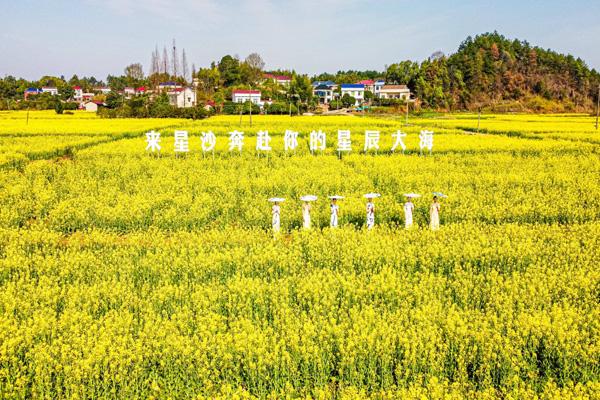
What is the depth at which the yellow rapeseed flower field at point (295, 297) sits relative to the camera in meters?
5.40

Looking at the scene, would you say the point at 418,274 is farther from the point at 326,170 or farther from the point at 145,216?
the point at 326,170

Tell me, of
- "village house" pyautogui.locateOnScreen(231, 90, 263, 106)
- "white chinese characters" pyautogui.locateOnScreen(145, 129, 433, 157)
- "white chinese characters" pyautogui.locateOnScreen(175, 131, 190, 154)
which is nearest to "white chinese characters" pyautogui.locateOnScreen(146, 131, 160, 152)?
"white chinese characters" pyautogui.locateOnScreen(145, 129, 433, 157)

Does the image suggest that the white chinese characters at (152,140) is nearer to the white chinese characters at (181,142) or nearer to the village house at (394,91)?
the white chinese characters at (181,142)

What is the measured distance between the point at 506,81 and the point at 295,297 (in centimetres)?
9874

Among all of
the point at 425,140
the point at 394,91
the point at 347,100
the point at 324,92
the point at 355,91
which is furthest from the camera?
the point at 324,92

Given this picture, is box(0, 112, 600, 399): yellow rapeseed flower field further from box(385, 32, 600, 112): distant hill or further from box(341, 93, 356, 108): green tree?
box(341, 93, 356, 108): green tree

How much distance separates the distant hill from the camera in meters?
88.3

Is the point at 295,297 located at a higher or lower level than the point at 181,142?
lower

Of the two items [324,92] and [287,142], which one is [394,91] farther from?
[287,142]

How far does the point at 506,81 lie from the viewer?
93.1 metres

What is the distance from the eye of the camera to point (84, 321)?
6.31m

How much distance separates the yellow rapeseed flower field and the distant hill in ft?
260

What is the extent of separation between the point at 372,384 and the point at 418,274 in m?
3.09

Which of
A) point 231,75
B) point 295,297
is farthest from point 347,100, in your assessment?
point 295,297
